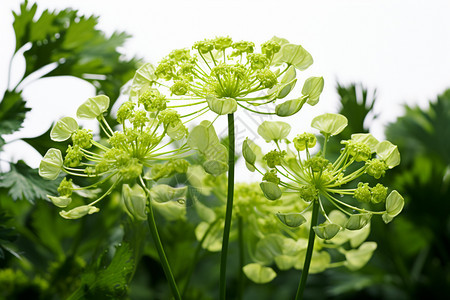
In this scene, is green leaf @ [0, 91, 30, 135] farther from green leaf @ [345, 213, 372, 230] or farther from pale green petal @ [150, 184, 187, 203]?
green leaf @ [345, 213, 372, 230]

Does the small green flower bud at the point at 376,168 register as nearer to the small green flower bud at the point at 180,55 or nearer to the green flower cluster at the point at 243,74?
the green flower cluster at the point at 243,74

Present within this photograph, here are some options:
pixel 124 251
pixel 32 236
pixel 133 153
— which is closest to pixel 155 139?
pixel 133 153

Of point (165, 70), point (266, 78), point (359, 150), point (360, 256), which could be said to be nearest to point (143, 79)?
point (165, 70)

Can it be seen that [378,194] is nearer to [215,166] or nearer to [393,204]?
[393,204]

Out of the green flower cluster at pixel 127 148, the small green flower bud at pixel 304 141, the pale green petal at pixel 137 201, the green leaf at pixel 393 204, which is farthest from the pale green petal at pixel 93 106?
the green leaf at pixel 393 204

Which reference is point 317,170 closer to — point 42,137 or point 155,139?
point 155,139

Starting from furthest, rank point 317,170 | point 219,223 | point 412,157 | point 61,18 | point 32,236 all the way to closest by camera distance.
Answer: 1. point 412,157
2. point 32,236
3. point 61,18
4. point 219,223
5. point 317,170
